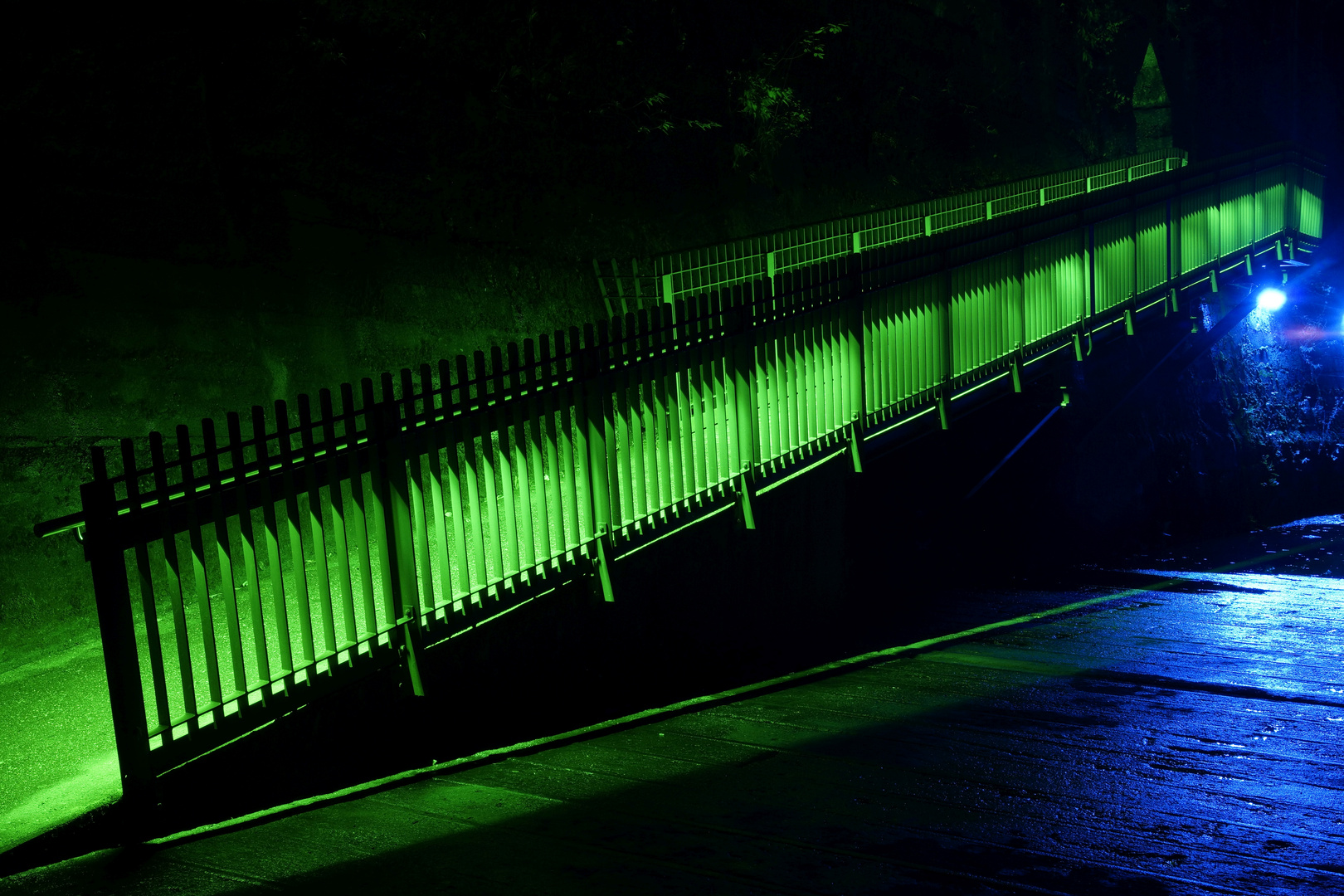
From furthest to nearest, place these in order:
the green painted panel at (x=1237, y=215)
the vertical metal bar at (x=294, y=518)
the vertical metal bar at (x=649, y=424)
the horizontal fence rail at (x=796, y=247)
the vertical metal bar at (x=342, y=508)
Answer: the green painted panel at (x=1237, y=215) < the horizontal fence rail at (x=796, y=247) < the vertical metal bar at (x=649, y=424) < the vertical metal bar at (x=342, y=508) < the vertical metal bar at (x=294, y=518)

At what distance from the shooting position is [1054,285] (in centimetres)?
1045

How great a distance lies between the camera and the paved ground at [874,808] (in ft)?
10.2

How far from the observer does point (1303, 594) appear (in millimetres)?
8547

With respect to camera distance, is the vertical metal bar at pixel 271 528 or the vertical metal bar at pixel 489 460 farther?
the vertical metal bar at pixel 489 460

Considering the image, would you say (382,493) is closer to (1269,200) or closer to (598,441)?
(598,441)

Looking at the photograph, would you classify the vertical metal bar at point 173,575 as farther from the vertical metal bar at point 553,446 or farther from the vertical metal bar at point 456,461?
the vertical metal bar at point 553,446

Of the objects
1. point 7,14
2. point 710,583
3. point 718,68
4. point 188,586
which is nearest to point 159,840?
point 188,586

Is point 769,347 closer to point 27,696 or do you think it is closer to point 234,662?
point 234,662

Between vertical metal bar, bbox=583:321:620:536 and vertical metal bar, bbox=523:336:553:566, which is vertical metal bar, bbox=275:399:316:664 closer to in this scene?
vertical metal bar, bbox=523:336:553:566

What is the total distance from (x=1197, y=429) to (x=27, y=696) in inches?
603

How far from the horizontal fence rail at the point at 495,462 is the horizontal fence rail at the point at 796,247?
848 mm

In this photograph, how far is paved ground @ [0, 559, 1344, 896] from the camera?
310 centimetres

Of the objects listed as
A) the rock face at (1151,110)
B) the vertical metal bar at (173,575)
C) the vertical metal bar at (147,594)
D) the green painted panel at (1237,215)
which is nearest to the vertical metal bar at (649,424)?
Answer: the vertical metal bar at (173,575)

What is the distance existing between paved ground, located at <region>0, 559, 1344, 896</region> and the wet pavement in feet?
0.04
